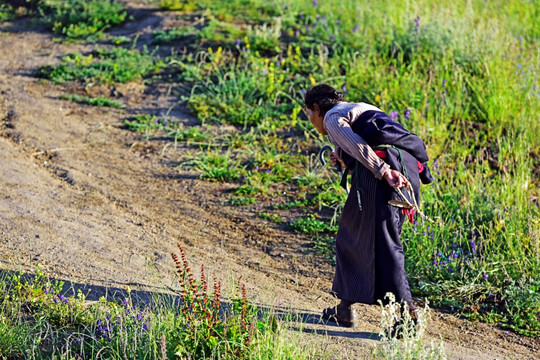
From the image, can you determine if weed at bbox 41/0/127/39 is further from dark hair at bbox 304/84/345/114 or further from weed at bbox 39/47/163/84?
dark hair at bbox 304/84/345/114

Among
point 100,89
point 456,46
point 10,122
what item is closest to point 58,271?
point 10,122

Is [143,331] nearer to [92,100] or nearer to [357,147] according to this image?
[357,147]

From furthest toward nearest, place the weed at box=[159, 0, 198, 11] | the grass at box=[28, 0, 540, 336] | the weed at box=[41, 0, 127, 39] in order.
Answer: the weed at box=[159, 0, 198, 11] < the weed at box=[41, 0, 127, 39] < the grass at box=[28, 0, 540, 336]

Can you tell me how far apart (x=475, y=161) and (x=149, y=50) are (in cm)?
472

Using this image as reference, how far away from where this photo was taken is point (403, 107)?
24.4 ft

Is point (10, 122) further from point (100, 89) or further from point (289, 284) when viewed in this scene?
point (289, 284)

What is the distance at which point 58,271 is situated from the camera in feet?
16.2

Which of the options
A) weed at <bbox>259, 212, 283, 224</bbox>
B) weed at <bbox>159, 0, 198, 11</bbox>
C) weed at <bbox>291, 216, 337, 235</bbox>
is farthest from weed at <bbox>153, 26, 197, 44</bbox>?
weed at <bbox>291, 216, 337, 235</bbox>

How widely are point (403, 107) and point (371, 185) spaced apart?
327 cm

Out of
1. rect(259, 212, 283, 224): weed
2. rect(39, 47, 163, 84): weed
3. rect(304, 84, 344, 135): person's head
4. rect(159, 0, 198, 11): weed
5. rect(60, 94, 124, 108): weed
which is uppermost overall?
rect(159, 0, 198, 11): weed

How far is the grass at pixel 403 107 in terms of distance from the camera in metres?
5.41

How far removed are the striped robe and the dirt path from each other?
39 centimetres

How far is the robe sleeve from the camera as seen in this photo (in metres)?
4.20

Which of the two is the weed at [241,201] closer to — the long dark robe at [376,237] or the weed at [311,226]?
the weed at [311,226]
